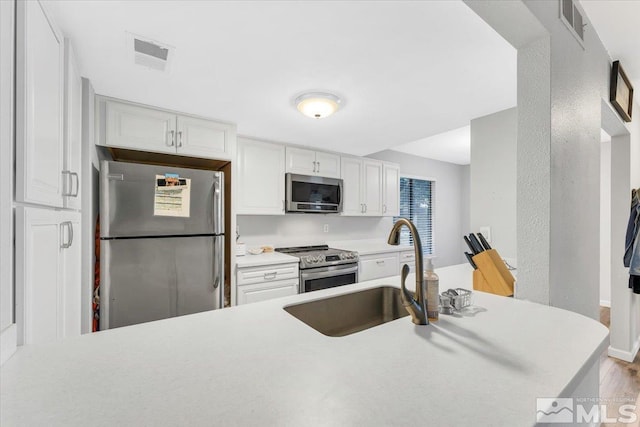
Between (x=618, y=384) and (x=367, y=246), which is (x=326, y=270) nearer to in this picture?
Result: (x=367, y=246)

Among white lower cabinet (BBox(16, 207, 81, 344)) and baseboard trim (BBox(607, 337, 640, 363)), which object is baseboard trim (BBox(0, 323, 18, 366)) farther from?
baseboard trim (BBox(607, 337, 640, 363))

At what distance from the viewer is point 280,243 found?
3523 millimetres

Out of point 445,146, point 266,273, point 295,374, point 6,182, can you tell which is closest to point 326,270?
point 266,273

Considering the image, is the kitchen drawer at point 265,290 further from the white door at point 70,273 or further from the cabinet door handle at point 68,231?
the cabinet door handle at point 68,231

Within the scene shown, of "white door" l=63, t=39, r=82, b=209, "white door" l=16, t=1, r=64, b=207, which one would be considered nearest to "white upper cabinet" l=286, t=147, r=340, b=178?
"white door" l=63, t=39, r=82, b=209

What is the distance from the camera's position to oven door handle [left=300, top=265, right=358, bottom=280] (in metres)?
2.81

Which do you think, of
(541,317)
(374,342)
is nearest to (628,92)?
(541,317)

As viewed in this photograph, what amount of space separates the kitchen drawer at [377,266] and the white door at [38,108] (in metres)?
2.76

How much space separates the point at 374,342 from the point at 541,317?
0.64 m

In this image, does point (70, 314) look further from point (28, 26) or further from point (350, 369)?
→ point (350, 369)

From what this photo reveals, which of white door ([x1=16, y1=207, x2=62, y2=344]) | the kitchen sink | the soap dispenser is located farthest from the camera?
the kitchen sink

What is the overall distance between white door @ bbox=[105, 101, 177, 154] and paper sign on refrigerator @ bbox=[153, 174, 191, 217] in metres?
0.27

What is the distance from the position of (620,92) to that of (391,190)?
2513 mm

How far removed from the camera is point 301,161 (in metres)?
3.33
